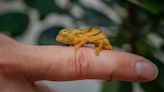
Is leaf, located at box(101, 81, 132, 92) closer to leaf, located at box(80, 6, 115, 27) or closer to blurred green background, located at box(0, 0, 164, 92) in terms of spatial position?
blurred green background, located at box(0, 0, 164, 92)

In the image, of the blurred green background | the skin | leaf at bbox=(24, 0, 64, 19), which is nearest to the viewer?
the skin

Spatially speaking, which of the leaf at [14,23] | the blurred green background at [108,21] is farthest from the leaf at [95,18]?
the leaf at [14,23]

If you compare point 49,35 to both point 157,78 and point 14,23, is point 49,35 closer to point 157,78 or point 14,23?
point 14,23

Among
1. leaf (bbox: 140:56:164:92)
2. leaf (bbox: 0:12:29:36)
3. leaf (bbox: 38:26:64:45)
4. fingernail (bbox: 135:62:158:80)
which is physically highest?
leaf (bbox: 0:12:29:36)

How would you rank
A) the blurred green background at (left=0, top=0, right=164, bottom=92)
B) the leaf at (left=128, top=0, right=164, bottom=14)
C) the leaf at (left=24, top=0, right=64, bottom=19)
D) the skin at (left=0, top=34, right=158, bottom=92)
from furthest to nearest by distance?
1. the leaf at (left=24, top=0, right=64, bottom=19)
2. the blurred green background at (left=0, top=0, right=164, bottom=92)
3. the leaf at (left=128, top=0, right=164, bottom=14)
4. the skin at (left=0, top=34, right=158, bottom=92)

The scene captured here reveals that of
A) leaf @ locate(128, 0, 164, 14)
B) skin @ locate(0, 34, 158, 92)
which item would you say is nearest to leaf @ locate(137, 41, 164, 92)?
leaf @ locate(128, 0, 164, 14)

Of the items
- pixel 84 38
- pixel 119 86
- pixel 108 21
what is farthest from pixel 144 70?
pixel 108 21
